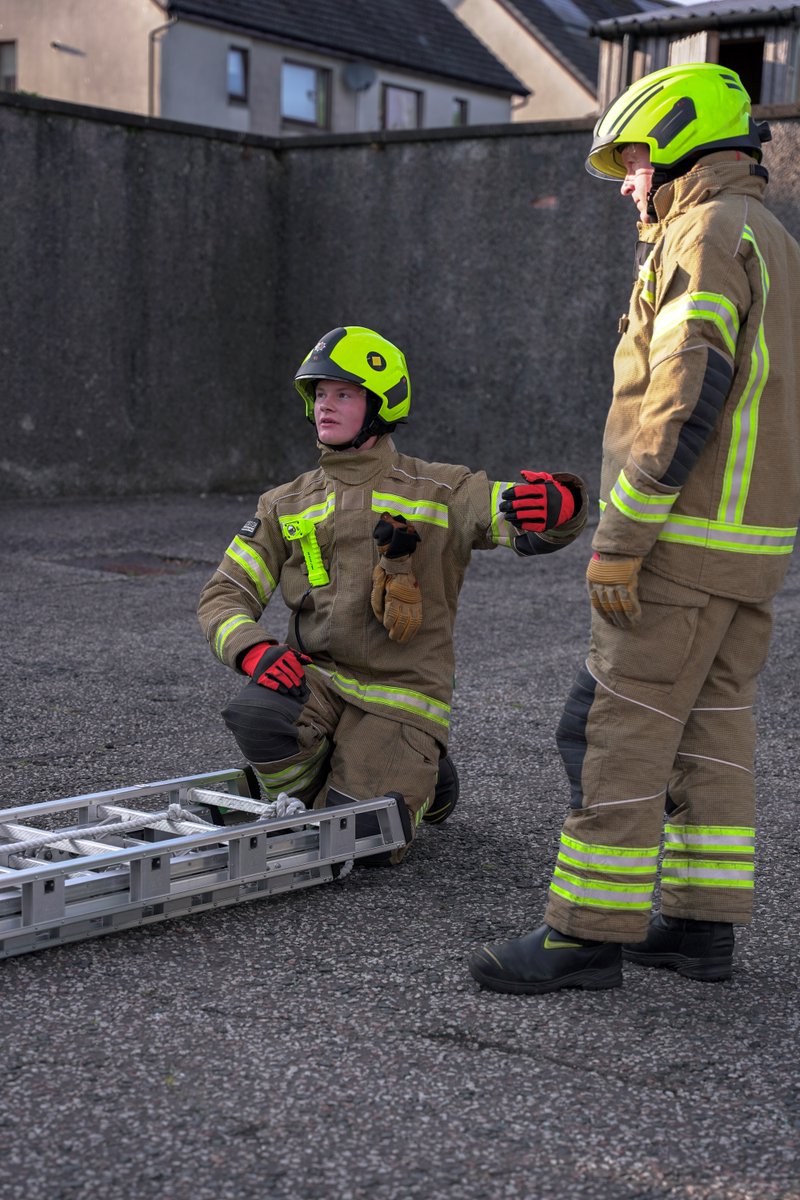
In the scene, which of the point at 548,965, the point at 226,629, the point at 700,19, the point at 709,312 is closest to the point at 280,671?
the point at 226,629

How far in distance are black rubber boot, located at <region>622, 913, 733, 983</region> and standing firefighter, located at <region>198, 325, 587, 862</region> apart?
2.91ft

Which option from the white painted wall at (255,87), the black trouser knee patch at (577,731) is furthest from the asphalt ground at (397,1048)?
the white painted wall at (255,87)

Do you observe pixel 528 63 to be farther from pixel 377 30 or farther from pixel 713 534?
pixel 713 534

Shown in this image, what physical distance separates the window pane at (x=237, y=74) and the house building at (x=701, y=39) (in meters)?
15.7

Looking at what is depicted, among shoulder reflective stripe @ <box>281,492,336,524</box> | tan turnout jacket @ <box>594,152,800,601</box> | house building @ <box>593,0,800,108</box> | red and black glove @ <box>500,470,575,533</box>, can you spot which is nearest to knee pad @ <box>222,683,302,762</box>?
shoulder reflective stripe @ <box>281,492,336,524</box>

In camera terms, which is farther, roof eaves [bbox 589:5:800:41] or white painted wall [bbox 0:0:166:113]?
white painted wall [bbox 0:0:166:113]

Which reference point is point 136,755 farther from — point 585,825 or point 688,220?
point 688,220

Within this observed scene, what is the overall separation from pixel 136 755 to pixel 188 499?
31.0 feet

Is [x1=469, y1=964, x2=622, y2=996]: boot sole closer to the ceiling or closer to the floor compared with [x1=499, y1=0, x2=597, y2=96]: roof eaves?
closer to the floor

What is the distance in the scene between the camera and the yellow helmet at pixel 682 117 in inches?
134

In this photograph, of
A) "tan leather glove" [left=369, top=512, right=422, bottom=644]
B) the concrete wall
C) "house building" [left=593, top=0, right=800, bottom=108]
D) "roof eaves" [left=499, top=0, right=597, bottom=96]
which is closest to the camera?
"tan leather glove" [left=369, top=512, right=422, bottom=644]

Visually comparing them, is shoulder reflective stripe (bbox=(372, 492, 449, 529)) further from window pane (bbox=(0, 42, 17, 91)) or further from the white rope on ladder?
window pane (bbox=(0, 42, 17, 91))

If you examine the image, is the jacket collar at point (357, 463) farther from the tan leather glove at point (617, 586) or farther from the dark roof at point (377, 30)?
the dark roof at point (377, 30)

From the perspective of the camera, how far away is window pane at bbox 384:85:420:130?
33.9 m
